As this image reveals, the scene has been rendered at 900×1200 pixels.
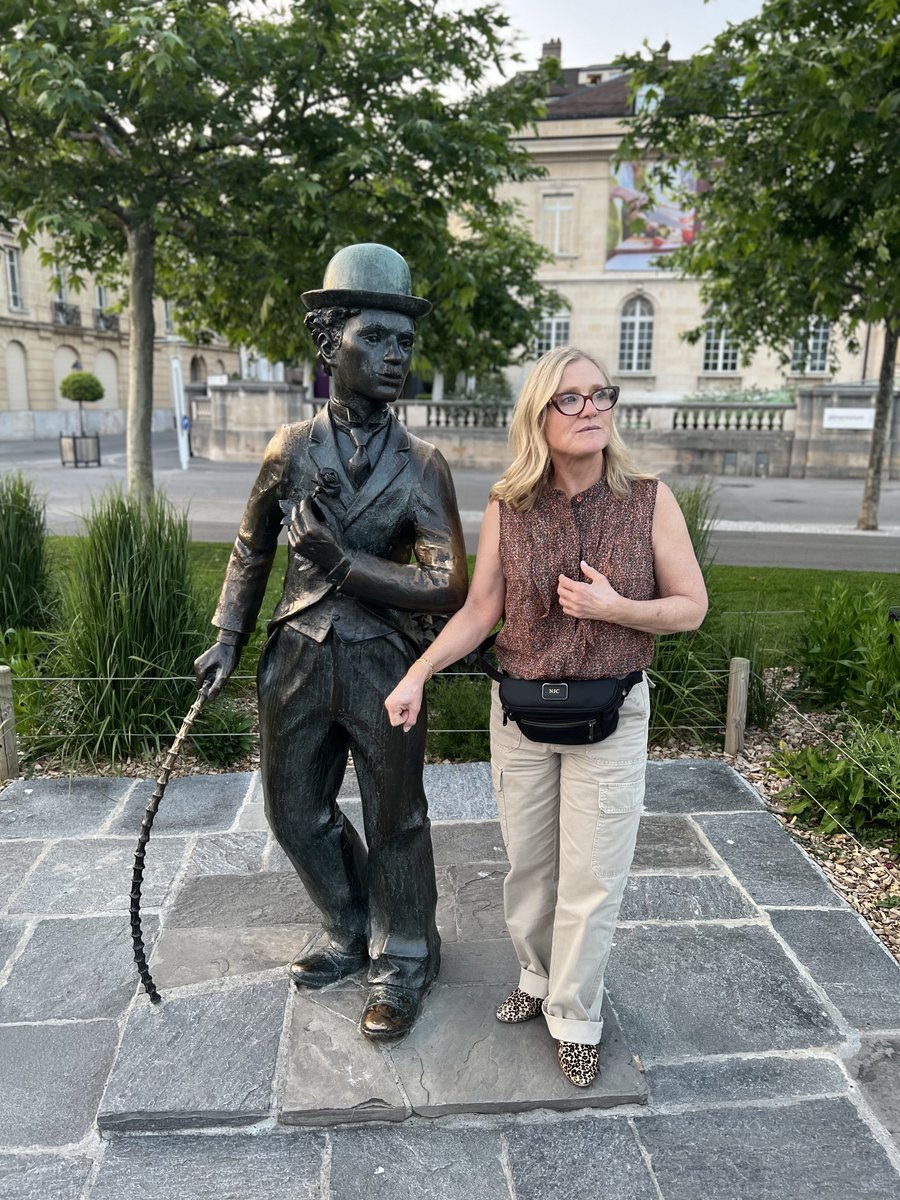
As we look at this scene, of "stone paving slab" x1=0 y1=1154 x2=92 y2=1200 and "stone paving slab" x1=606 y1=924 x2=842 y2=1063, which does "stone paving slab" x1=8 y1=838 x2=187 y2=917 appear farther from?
"stone paving slab" x1=606 y1=924 x2=842 y2=1063

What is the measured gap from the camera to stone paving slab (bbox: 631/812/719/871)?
3.89m

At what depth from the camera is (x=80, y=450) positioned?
76.5 ft

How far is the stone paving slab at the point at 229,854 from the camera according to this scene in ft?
12.6

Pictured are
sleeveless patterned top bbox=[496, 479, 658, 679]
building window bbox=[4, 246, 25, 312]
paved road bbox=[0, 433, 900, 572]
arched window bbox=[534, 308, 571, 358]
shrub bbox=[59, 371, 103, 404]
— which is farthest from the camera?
arched window bbox=[534, 308, 571, 358]

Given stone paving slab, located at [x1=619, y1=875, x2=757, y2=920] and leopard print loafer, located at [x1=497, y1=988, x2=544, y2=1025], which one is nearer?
leopard print loafer, located at [x1=497, y1=988, x2=544, y2=1025]

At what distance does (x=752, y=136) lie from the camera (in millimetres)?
9680

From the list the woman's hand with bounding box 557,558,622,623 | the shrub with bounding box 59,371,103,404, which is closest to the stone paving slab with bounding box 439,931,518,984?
the woman's hand with bounding box 557,558,622,623

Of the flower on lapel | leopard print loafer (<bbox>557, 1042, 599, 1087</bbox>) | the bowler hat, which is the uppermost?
the bowler hat

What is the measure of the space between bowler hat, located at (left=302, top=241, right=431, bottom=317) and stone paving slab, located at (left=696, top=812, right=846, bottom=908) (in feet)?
8.92

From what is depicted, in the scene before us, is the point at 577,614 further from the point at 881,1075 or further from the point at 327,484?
the point at 881,1075

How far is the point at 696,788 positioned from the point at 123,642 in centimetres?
326

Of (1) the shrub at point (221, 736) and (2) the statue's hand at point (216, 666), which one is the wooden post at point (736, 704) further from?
(2) the statue's hand at point (216, 666)

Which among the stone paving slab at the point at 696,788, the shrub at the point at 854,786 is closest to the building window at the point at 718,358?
the stone paving slab at the point at 696,788

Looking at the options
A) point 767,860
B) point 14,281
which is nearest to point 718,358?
point 14,281
